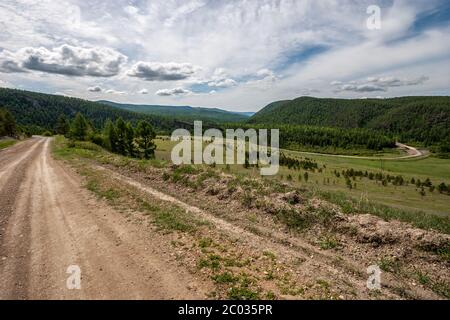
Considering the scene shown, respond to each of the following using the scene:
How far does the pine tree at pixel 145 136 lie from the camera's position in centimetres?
6197

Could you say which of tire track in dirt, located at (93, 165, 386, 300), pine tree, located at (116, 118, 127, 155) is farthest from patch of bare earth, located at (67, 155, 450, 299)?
pine tree, located at (116, 118, 127, 155)

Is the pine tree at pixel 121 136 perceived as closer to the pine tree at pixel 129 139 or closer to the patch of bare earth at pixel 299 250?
the pine tree at pixel 129 139

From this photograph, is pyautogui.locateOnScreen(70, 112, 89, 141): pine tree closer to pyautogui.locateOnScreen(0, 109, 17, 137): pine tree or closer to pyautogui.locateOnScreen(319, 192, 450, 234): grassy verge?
pyautogui.locateOnScreen(0, 109, 17, 137): pine tree

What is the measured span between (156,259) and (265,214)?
522 cm

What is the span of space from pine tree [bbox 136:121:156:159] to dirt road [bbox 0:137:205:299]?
4868cm

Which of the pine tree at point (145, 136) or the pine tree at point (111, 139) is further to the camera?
the pine tree at point (111, 139)

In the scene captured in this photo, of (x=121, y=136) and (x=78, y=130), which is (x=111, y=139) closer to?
(x=121, y=136)

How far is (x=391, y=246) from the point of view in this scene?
8.73 meters

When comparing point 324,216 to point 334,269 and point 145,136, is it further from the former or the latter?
point 145,136

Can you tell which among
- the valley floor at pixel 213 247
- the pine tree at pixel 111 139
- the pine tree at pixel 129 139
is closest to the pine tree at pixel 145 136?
the pine tree at pixel 129 139

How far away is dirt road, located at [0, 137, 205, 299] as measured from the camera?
6582 millimetres

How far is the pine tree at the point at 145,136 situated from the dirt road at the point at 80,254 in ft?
160

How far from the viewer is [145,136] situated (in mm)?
62938

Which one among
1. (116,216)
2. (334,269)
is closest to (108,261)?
(116,216)
